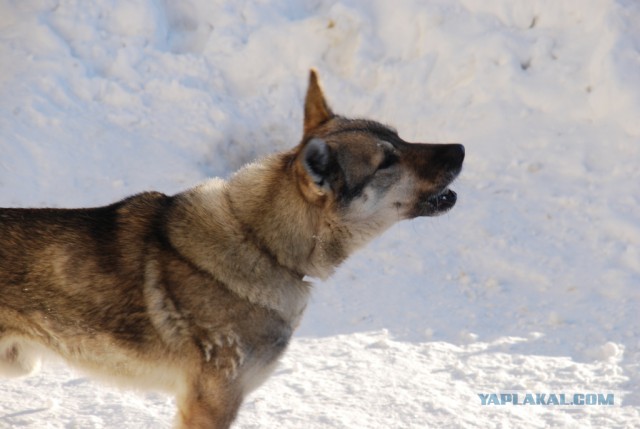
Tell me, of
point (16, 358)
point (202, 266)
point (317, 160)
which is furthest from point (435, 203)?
point (16, 358)

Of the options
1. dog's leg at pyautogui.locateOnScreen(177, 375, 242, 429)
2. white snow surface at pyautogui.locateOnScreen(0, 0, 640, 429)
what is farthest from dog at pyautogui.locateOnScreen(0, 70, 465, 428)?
white snow surface at pyautogui.locateOnScreen(0, 0, 640, 429)

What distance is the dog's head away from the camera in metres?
3.77

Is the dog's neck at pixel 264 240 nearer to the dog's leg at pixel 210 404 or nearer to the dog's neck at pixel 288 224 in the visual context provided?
the dog's neck at pixel 288 224

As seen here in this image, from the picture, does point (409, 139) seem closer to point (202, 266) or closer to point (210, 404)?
point (202, 266)

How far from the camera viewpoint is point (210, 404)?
3748 millimetres

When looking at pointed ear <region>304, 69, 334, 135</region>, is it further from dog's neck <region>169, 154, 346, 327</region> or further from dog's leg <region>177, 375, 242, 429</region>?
dog's leg <region>177, 375, 242, 429</region>

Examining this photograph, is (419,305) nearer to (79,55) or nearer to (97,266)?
(97,266)

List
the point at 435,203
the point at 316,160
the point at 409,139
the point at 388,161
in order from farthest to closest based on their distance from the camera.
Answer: the point at 409,139
the point at 435,203
the point at 388,161
the point at 316,160

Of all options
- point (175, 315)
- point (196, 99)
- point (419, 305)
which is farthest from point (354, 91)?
point (175, 315)

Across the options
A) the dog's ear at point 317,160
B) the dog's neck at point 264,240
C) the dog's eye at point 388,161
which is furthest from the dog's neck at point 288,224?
the dog's eye at point 388,161

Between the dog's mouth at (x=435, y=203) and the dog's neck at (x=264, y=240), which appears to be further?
the dog's mouth at (x=435, y=203)

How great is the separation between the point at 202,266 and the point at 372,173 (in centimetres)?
86

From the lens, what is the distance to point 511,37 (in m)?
7.83

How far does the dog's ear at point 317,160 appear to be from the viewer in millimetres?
3633
